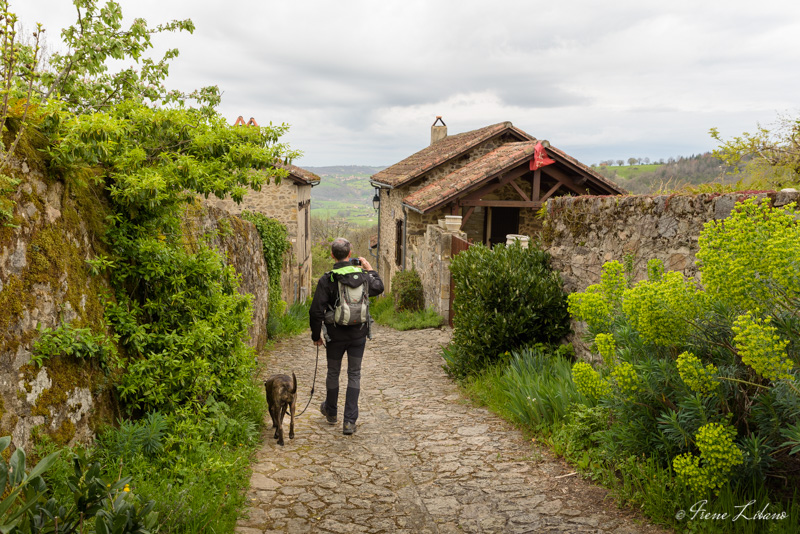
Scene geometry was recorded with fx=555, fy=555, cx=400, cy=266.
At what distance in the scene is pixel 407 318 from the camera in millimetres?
13016

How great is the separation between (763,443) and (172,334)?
377cm

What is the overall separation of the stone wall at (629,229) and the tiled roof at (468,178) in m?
6.23

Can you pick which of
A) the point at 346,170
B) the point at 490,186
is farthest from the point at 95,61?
the point at 346,170

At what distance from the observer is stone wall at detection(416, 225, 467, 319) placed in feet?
38.2

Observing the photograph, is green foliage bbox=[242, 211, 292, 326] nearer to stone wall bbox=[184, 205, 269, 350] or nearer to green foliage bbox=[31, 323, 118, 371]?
stone wall bbox=[184, 205, 269, 350]

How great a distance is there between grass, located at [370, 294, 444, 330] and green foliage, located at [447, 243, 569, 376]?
464 cm

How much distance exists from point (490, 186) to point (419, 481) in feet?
35.8

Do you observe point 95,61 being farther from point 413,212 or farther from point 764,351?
point 413,212

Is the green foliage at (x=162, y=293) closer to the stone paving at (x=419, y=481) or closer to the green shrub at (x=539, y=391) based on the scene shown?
the stone paving at (x=419, y=481)

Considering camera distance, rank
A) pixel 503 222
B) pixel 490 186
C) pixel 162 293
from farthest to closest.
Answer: pixel 503 222 → pixel 490 186 → pixel 162 293

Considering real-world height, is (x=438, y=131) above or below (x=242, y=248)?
above

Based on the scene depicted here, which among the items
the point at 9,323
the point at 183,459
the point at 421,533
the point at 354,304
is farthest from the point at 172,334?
the point at 421,533

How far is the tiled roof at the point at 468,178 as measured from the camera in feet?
43.7

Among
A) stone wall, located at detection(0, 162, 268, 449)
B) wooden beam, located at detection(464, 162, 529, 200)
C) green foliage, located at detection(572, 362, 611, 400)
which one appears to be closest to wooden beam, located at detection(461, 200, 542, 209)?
wooden beam, located at detection(464, 162, 529, 200)
